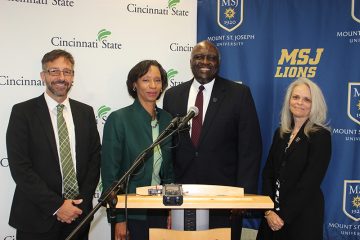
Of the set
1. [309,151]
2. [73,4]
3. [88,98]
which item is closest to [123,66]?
[88,98]

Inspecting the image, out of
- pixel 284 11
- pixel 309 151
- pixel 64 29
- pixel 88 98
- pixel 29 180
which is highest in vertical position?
pixel 284 11

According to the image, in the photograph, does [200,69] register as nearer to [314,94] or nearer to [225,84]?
[225,84]

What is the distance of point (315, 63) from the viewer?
11.5 ft

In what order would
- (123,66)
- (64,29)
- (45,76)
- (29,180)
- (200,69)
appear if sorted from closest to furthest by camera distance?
(29,180)
(45,76)
(200,69)
(64,29)
(123,66)

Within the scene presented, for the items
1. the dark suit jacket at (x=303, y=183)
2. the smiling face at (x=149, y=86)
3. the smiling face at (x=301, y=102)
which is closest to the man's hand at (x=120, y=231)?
the smiling face at (x=149, y=86)

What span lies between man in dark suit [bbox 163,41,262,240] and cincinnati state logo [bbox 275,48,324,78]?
0.92 metres

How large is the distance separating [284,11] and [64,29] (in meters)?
2.12

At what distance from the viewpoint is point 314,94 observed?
2.99 m

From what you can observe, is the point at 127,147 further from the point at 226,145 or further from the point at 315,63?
the point at 315,63

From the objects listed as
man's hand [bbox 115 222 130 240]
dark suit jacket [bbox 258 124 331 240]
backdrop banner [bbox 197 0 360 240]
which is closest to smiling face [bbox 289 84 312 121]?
dark suit jacket [bbox 258 124 331 240]

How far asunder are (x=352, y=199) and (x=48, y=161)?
106 inches

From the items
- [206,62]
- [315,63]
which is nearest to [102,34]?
[206,62]

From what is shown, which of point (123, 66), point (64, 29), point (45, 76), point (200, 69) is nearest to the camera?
point (45, 76)

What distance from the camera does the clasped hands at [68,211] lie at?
2.65 metres
